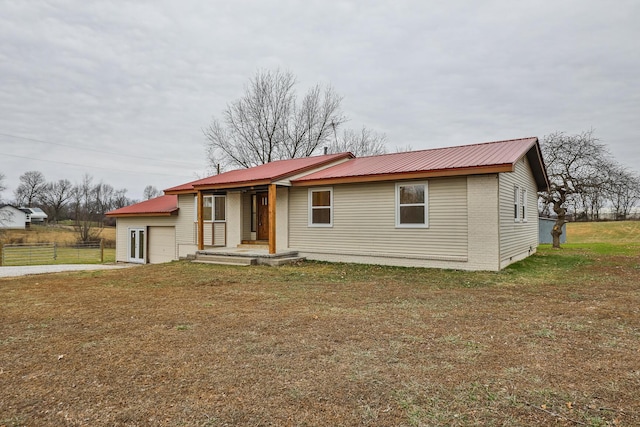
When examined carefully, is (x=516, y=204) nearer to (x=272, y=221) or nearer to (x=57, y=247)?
(x=272, y=221)

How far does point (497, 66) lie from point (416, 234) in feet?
38.3

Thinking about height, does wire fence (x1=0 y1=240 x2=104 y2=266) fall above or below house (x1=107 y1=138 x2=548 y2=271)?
below

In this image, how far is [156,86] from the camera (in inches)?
847

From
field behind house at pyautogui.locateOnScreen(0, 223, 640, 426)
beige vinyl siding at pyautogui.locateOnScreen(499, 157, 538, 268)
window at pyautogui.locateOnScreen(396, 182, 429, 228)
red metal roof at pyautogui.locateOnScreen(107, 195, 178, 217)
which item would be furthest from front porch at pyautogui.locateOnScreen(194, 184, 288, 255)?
beige vinyl siding at pyautogui.locateOnScreen(499, 157, 538, 268)

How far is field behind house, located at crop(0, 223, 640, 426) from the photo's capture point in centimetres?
281

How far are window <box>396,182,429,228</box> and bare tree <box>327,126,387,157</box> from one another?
20751 millimetres

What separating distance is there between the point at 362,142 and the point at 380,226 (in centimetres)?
2253

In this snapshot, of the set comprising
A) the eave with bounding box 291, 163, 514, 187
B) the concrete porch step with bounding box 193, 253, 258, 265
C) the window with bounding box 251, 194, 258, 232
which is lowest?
the concrete porch step with bounding box 193, 253, 258, 265

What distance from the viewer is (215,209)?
16.3m

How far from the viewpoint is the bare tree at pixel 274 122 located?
93.8 feet

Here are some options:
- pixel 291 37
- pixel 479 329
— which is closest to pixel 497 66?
pixel 291 37

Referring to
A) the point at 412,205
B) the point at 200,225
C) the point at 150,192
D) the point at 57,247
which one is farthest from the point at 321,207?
the point at 150,192

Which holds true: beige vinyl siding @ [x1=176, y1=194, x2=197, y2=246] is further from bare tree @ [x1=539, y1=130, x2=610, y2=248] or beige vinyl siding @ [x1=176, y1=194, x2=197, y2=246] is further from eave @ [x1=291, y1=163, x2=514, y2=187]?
bare tree @ [x1=539, y1=130, x2=610, y2=248]

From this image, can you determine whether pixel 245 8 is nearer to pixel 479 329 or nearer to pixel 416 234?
pixel 416 234
